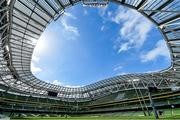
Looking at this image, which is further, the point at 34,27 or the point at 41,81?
the point at 41,81

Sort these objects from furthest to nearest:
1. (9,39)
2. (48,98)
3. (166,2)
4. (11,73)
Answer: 1. (48,98)
2. (11,73)
3. (9,39)
4. (166,2)

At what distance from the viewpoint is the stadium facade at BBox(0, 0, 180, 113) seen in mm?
23703

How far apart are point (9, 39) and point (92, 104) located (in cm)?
5789

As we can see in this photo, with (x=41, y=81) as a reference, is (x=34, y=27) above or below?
above

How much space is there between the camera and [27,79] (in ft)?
176

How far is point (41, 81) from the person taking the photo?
60.1m

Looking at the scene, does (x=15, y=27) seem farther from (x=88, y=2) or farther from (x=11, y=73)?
(x=11, y=73)

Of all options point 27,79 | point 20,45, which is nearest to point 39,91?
point 27,79

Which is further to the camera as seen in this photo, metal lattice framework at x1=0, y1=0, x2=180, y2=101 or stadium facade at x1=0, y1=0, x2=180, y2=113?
stadium facade at x1=0, y1=0, x2=180, y2=113

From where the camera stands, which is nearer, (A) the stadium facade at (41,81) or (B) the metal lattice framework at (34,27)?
(B) the metal lattice framework at (34,27)

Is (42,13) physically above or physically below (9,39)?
above

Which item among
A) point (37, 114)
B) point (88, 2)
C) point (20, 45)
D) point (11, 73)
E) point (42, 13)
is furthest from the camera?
point (37, 114)

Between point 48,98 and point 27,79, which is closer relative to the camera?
point 27,79

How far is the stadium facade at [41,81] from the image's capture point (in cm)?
2370
